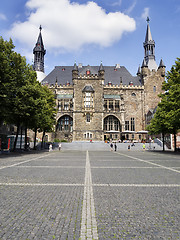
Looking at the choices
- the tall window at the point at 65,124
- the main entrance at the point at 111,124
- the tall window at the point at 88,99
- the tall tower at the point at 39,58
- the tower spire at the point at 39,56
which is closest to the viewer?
the tall window at the point at 88,99

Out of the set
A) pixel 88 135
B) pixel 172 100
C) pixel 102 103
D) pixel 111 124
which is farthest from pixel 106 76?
pixel 172 100

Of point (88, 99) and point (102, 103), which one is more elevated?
point (88, 99)

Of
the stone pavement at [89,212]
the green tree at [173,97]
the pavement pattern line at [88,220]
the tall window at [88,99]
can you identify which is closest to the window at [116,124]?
the tall window at [88,99]

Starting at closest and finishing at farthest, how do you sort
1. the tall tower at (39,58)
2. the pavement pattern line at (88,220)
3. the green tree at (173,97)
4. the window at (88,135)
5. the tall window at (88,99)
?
the pavement pattern line at (88,220), the green tree at (173,97), the window at (88,135), the tall window at (88,99), the tall tower at (39,58)

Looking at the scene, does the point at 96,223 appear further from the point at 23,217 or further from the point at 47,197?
the point at 47,197

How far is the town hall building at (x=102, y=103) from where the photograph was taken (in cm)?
4862

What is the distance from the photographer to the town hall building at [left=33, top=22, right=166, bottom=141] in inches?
1914

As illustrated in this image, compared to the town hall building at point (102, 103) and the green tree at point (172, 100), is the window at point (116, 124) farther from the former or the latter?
the green tree at point (172, 100)

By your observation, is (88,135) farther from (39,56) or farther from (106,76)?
(39,56)

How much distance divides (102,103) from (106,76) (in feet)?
36.7

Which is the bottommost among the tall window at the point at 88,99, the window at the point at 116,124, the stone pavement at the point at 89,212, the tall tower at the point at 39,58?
the stone pavement at the point at 89,212

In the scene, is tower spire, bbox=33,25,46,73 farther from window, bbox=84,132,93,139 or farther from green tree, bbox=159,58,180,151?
green tree, bbox=159,58,180,151

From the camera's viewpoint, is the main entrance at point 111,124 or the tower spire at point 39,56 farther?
the tower spire at point 39,56

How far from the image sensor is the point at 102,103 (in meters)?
49.5
